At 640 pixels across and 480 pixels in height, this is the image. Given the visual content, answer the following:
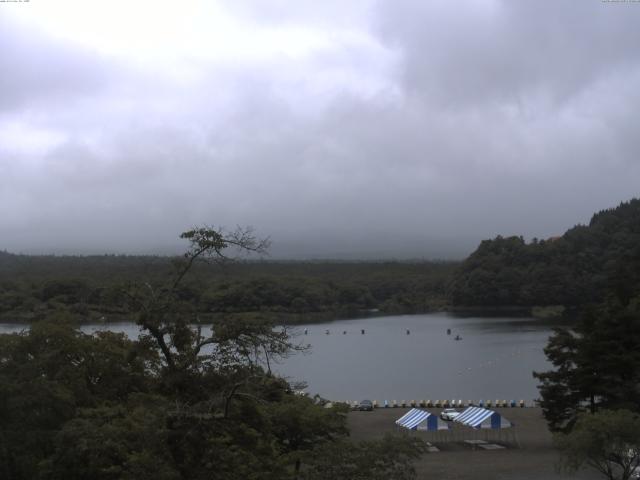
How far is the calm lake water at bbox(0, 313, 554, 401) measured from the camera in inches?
1368

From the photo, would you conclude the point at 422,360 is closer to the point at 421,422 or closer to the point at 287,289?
the point at 421,422

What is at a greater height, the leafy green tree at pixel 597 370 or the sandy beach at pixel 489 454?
the leafy green tree at pixel 597 370

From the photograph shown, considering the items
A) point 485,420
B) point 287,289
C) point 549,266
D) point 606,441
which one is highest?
point 549,266

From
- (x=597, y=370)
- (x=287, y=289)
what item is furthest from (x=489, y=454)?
(x=287, y=289)

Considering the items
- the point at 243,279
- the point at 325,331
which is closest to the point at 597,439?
the point at 325,331

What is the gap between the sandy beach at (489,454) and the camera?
55.7 ft

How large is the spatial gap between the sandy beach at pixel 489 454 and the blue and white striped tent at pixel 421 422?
0.43m

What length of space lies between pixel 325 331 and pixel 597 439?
163ft

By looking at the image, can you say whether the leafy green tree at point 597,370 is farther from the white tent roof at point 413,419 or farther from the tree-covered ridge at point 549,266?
the tree-covered ridge at point 549,266

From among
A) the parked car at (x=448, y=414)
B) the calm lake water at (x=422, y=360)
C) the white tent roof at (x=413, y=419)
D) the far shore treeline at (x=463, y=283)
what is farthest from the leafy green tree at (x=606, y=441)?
the far shore treeline at (x=463, y=283)

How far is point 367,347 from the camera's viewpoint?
174 feet

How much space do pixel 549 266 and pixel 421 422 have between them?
64533 mm

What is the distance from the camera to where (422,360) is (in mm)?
45875

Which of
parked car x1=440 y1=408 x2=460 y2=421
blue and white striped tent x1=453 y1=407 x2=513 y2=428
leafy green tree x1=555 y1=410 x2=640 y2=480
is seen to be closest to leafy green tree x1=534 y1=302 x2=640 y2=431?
blue and white striped tent x1=453 y1=407 x2=513 y2=428
